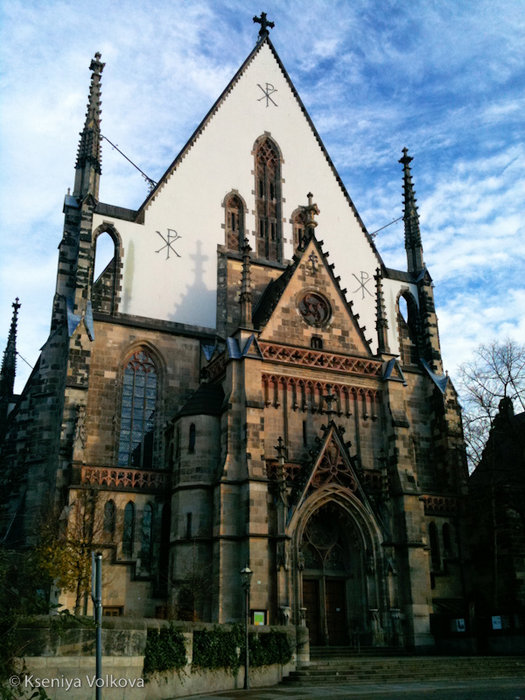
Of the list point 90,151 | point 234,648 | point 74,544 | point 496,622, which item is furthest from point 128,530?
point 90,151

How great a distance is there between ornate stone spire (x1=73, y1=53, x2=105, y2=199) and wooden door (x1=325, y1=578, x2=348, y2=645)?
19435 mm

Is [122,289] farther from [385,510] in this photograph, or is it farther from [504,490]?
[504,490]

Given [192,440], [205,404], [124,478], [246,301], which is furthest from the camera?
[246,301]

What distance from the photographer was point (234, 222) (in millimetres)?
35531

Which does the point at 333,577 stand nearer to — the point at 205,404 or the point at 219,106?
the point at 205,404

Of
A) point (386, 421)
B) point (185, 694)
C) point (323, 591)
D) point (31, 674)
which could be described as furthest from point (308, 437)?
point (31, 674)

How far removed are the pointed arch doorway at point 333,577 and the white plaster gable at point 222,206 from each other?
10.7 meters

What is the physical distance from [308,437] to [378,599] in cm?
653

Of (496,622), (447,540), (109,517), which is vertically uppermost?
(109,517)

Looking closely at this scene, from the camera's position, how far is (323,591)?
26250mm

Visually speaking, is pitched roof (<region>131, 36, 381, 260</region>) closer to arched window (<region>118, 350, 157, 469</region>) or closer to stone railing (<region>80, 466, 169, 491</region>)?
arched window (<region>118, 350, 157, 469</region>)

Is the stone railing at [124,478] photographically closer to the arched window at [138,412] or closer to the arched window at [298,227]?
the arched window at [138,412]

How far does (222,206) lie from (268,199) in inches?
114

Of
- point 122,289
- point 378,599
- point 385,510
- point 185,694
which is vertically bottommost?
point 185,694
